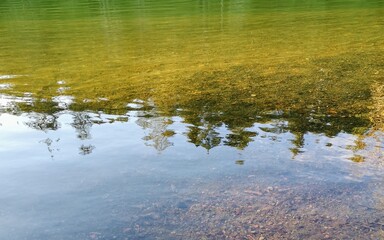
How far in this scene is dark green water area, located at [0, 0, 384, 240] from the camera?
5.91 meters

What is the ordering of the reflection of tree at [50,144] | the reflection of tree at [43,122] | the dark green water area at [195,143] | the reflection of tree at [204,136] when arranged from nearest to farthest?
the dark green water area at [195,143], the reflection of tree at [204,136], the reflection of tree at [50,144], the reflection of tree at [43,122]

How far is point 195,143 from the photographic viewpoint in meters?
8.48

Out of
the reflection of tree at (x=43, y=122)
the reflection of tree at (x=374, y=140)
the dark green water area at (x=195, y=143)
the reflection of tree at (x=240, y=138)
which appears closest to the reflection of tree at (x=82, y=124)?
the dark green water area at (x=195, y=143)

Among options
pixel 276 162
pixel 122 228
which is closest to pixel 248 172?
pixel 276 162

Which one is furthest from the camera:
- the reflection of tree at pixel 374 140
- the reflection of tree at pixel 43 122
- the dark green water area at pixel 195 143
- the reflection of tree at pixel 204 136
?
the reflection of tree at pixel 43 122

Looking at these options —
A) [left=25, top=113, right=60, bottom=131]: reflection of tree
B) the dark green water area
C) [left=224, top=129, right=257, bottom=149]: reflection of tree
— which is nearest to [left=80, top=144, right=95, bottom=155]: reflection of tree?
Answer: the dark green water area

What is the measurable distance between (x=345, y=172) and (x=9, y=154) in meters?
6.42

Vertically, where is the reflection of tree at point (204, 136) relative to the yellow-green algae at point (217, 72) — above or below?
below

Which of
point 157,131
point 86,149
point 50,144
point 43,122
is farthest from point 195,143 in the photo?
point 43,122

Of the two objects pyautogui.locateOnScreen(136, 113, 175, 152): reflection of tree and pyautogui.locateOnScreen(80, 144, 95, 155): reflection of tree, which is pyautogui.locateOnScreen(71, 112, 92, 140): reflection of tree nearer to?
pyautogui.locateOnScreen(80, 144, 95, 155): reflection of tree

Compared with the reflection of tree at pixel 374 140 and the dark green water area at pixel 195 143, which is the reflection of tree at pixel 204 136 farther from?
the reflection of tree at pixel 374 140

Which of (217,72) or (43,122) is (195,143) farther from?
(217,72)

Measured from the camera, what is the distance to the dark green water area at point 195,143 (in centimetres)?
591

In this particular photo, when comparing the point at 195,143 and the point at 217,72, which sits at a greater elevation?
the point at 217,72
